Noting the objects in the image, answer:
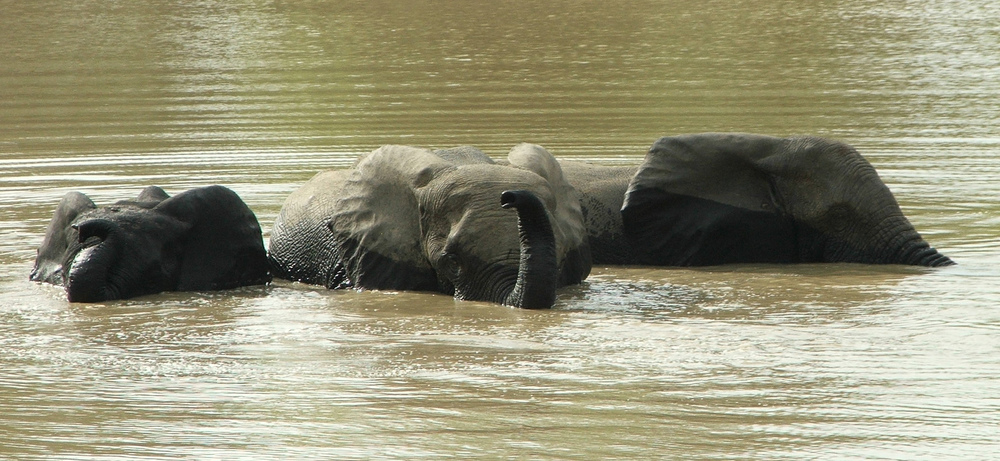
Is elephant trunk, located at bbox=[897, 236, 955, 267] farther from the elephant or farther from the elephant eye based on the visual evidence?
the elephant

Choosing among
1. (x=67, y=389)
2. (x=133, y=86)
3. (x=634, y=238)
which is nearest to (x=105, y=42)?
(x=133, y=86)

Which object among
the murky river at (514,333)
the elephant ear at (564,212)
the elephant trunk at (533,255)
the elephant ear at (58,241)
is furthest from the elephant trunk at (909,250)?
the elephant ear at (58,241)

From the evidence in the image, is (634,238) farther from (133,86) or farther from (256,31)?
(256,31)

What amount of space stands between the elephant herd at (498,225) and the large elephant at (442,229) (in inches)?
0.4

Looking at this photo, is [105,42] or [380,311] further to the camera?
[105,42]

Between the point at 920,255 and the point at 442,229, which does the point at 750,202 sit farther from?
the point at 442,229

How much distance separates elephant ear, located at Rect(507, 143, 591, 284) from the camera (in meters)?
9.79

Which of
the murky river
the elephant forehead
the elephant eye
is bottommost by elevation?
the murky river

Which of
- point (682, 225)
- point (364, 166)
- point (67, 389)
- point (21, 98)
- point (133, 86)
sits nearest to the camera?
point (67, 389)

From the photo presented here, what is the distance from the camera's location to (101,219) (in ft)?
32.5

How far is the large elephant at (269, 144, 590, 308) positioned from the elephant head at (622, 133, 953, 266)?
0.99 m

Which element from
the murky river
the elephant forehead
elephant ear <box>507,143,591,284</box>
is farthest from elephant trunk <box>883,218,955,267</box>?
the elephant forehead

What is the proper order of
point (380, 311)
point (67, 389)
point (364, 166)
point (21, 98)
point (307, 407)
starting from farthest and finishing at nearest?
point (21, 98) → point (364, 166) → point (380, 311) → point (67, 389) → point (307, 407)

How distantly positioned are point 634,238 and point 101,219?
366 centimetres
